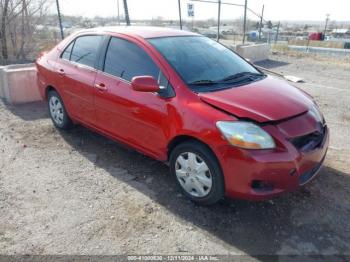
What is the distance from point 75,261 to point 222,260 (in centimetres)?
122

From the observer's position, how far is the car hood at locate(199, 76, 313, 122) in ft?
10.1

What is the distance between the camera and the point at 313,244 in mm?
2943

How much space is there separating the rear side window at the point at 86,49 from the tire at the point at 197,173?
1835 millimetres

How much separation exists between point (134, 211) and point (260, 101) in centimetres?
168

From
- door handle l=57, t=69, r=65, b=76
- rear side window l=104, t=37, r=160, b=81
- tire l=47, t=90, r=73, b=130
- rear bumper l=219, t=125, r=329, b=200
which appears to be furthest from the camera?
tire l=47, t=90, r=73, b=130

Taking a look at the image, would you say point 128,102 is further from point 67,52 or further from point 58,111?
point 58,111

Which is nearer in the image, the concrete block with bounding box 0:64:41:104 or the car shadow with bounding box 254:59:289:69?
the concrete block with bounding box 0:64:41:104

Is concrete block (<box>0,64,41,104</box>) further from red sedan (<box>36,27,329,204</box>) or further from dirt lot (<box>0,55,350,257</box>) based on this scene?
red sedan (<box>36,27,329,204</box>)

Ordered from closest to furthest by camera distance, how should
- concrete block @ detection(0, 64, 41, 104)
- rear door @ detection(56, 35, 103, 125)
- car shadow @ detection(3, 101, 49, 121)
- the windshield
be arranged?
the windshield, rear door @ detection(56, 35, 103, 125), car shadow @ detection(3, 101, 49, 121), concrete block @ detection(0, 64, 41, 104)

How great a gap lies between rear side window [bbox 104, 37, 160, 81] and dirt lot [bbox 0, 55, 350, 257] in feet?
3.99

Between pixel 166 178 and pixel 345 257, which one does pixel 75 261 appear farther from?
pixel 345 257

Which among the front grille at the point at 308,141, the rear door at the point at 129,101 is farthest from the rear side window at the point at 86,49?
the front grille at the point at 308,141

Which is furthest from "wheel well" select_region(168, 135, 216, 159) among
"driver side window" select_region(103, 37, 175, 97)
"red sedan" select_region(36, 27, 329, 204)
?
"driver side window" select_region(103, 37, 175, 97)

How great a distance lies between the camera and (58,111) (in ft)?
17.3
